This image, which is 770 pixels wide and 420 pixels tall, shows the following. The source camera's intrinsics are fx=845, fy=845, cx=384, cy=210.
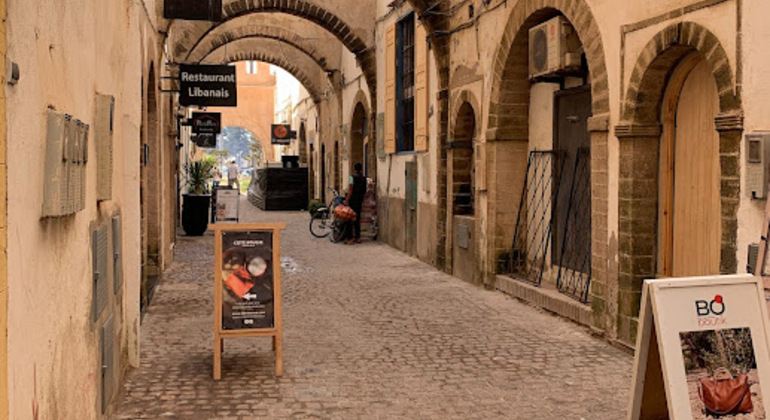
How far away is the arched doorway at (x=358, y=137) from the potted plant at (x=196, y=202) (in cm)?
403

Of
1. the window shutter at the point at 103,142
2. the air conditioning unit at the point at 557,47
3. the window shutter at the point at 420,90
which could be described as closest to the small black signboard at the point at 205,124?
the window shutter at the point at 420,90

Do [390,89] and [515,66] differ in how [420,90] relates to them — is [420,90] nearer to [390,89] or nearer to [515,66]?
[390,89]

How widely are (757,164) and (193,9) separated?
6962 millimetres

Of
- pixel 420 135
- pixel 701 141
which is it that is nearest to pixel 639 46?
pixel 701 141

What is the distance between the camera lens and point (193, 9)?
10.0m

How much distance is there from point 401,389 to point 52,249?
9.93ft

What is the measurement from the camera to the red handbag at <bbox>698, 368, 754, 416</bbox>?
3.57 meters

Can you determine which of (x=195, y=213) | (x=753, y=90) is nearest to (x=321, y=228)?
(x=195, y=213)

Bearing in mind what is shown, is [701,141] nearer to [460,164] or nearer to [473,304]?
[473,304]

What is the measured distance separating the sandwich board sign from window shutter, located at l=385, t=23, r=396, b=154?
38.2ft

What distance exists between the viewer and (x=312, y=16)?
17219mm

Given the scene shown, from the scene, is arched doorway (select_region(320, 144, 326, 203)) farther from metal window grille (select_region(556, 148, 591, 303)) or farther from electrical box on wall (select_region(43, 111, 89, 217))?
electrical box on wall (select_region(43, 111, 89, 217))

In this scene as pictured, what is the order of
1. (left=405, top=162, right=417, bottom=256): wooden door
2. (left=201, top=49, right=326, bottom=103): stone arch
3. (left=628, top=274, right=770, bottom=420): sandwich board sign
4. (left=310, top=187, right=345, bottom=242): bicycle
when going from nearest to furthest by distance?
(left=628, top=274, right=770, bottom=420): sandwich board sign < (left=405, top=162, right=417, bottom=256): wooden door < (left=310, top=187, right=345, bottom=242): bicycle < (left=201, top=49, right=326, bottom=103): stone arch

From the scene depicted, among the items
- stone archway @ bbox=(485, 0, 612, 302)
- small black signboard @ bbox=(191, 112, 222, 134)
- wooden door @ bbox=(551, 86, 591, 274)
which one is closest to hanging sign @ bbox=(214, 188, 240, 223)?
small black signboard @ bbox=(191, 112, 222, 134)
